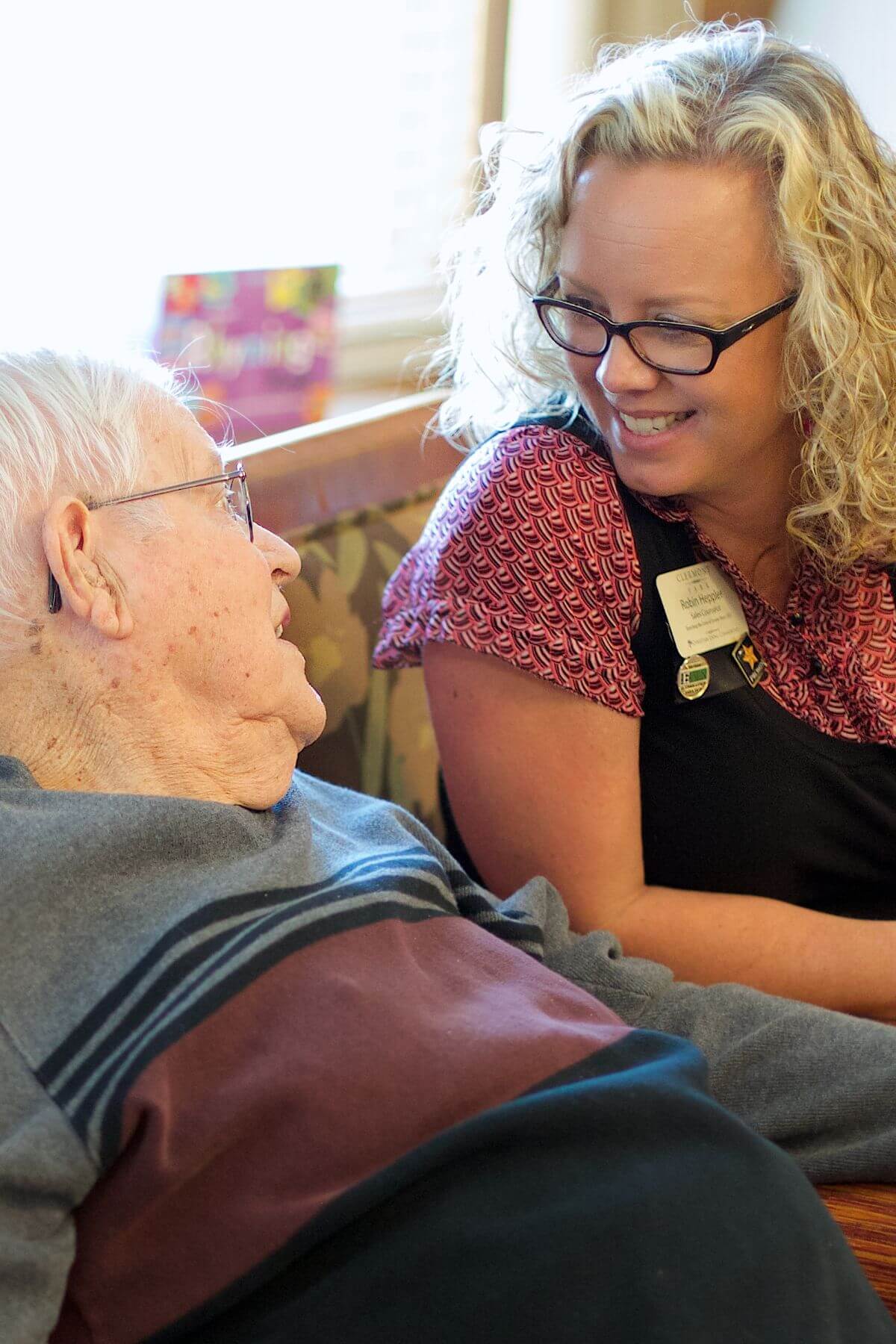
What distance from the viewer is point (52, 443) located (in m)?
1.04

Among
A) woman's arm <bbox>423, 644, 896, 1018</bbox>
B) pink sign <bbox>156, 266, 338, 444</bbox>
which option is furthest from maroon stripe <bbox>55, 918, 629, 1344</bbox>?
pink sign <bbox>156, 266, 338, 444</bbox>

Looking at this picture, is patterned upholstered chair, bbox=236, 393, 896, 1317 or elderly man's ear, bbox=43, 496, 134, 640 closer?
elderly man's ear, bbox=43, 496, 134, 640

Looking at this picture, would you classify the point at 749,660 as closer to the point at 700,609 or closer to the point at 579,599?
the point at 700,609

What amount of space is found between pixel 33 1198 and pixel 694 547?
97cm

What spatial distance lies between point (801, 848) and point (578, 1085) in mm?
667

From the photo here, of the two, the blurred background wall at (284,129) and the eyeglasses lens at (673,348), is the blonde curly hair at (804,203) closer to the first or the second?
the eyeglasses lens at (673,348)

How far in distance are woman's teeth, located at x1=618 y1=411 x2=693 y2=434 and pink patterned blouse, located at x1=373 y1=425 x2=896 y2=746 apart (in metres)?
0.07

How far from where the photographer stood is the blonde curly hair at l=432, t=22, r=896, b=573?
1.31 meters

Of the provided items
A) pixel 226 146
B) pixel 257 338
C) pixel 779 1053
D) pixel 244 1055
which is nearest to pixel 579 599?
pixel 779 1053

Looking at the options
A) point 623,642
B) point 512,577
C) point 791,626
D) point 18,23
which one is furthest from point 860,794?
point 18,23

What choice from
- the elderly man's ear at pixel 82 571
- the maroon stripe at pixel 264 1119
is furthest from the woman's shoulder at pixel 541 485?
the maroon stripe at pixel 264 1119

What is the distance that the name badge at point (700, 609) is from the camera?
4.65 feet

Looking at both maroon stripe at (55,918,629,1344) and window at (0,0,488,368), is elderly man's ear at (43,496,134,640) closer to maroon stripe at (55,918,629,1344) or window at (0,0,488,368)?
maroon stripe at (55,918,629,1344)

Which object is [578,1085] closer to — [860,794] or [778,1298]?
[778,1298]
